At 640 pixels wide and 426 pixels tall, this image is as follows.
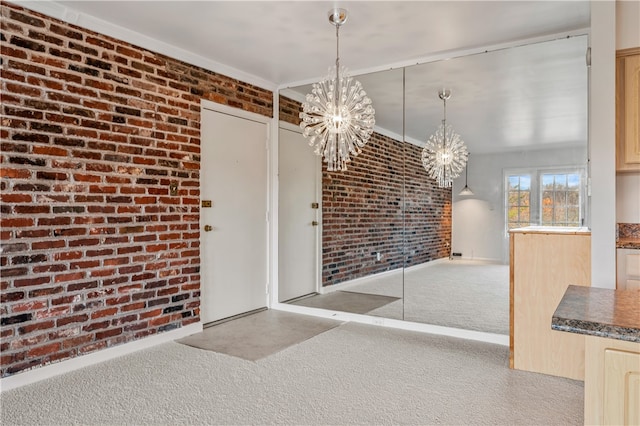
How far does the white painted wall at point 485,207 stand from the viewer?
3418 mm

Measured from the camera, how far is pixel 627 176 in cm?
273

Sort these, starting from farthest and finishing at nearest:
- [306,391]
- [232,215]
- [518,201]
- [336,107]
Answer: [232,215] < [518,201] < [336,107] < [306,391]

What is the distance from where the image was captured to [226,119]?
163 inches

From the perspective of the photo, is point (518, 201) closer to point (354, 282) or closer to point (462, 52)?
point (462, 52)

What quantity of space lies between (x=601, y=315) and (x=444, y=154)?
2812mm

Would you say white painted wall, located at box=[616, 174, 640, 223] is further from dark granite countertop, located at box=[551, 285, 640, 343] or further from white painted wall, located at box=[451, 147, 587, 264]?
dark granite countertop, located at box=[551, 285, 640, 343]

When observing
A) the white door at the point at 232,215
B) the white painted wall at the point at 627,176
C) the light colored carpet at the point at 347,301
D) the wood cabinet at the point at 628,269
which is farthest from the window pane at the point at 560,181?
the white door at the point at 232,215

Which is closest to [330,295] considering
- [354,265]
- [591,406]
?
[354,265]

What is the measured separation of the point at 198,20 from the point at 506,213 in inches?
115

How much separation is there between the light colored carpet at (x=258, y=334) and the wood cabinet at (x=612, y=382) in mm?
2380

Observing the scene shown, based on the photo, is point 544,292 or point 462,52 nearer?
point 544,292

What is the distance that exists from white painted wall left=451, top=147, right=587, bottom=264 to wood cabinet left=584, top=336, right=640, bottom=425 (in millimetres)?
2296

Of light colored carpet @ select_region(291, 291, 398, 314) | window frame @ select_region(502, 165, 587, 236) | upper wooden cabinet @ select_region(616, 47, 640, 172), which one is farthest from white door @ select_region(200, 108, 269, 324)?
upper wooden cabinet @ select_region(616, 47, 640, 172)

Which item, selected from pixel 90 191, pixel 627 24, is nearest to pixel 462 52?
pixel 627 24
